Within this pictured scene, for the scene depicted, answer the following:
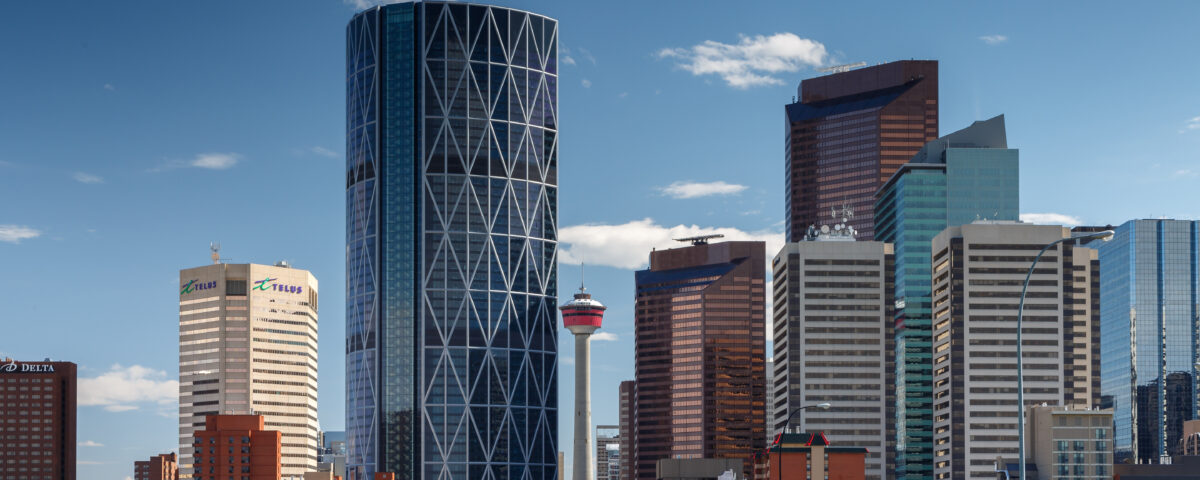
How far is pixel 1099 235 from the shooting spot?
72.4 metres
